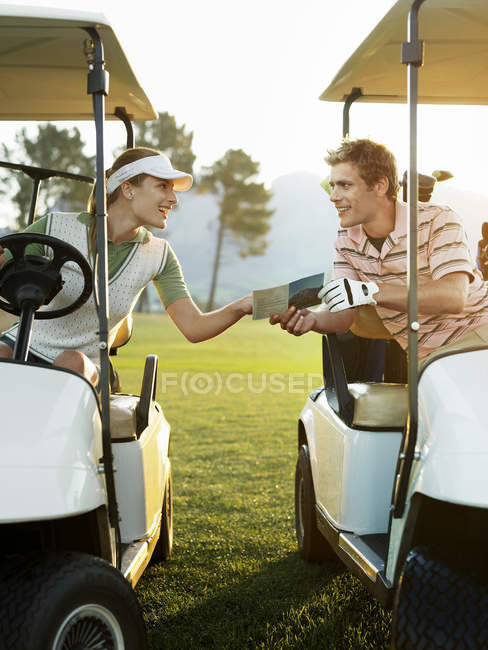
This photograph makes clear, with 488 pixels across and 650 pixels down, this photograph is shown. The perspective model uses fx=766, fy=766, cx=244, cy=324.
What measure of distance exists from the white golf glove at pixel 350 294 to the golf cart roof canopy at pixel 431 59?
76 cm

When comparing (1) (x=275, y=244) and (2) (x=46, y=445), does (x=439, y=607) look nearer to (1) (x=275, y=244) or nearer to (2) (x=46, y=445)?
(2) (x=46, y=445)

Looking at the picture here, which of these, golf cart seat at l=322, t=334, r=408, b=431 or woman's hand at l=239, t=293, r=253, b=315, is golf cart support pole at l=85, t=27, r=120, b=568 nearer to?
golf cart seat at l=322, t=334, r=408, b=431

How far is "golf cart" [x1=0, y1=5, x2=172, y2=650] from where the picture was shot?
1730 millimetres

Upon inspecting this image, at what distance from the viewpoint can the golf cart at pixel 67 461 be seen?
1.73 meters

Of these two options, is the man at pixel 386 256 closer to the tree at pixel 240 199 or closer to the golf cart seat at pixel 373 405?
the golf cart seat at pixel 373 405

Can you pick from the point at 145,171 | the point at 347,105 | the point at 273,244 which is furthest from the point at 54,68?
the point at 273,244

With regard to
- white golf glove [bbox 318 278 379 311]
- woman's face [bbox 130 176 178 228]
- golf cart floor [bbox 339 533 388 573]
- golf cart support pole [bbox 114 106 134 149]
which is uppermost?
golf cart support pole [bbox 114 106 134 149]

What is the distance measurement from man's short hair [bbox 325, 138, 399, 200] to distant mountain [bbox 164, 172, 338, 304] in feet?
311

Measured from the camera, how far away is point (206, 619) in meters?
2.81

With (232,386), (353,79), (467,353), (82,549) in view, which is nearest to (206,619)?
(82,549)

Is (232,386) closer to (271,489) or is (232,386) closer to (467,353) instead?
(271,489)

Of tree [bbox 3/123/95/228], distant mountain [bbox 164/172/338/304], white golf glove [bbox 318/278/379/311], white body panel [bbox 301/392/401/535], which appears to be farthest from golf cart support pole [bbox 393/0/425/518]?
distant mountain [bbox 164/172/338/304]

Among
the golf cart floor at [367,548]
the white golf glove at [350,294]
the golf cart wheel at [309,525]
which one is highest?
the white golf glove at [350,294]

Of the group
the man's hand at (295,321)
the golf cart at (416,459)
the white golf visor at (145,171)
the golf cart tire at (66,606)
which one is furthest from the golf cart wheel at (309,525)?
the golf cart tire at (66,606)
